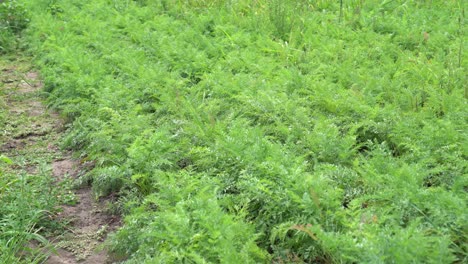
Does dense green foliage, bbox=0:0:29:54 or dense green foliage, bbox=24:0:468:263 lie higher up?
dense green foliage, bbox=24:0:468:263

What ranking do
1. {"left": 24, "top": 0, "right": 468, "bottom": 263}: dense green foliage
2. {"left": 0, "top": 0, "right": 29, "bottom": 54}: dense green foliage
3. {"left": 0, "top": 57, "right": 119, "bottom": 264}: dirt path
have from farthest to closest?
{"left": 0, "top": 0, "right": 29, "bottom": 54}: dense green foliage
{"left": 0, "top": 57, "right": 119, "bottom": 264}: dirt path
{"left": 24, "top": 0, "right": 468, "bottom": 263}: dense green foliage

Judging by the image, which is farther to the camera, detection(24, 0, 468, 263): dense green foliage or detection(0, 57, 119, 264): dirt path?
detection(0, 57, 119, 264): dirt path

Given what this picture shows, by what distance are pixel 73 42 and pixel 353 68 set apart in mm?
4039

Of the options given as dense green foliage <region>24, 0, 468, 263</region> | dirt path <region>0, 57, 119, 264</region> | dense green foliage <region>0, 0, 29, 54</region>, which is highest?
dense green foliage <region>24, 0, 468, 263</region>

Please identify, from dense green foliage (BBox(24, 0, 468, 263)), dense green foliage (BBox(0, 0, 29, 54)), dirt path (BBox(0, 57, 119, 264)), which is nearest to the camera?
dense green foliage (BBox(24, 0, 468, 263))

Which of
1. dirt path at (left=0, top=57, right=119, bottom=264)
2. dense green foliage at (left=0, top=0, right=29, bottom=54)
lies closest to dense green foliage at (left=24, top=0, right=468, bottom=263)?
dirt path at (left=0, top=57, right=119, bottom=264)

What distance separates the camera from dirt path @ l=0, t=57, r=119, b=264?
15.0ft

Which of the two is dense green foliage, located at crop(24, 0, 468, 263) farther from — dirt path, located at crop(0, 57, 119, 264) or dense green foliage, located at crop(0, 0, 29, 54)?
dense green foliage, located at crop(0, 0, 29, 54)

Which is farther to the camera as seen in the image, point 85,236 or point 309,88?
point 309,88

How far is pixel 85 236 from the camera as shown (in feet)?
15.4

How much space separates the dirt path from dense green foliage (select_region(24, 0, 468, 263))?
0.67 feet

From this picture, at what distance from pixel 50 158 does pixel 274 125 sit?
2.27 metres

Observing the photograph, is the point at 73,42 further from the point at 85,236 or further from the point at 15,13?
the point at 85,236

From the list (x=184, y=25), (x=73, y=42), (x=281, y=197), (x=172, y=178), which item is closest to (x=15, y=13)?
(x=73, y=42)
